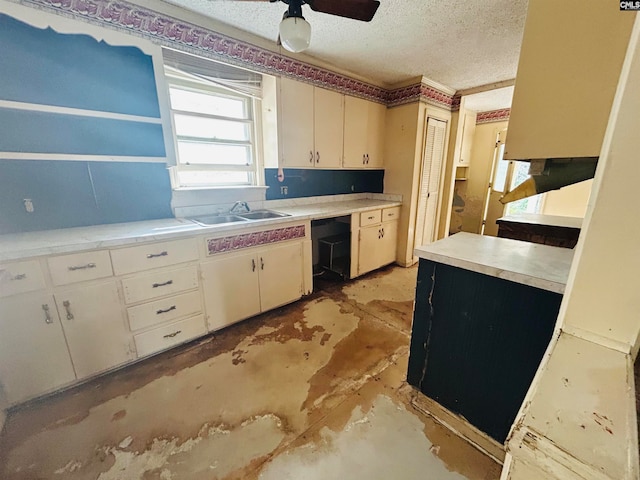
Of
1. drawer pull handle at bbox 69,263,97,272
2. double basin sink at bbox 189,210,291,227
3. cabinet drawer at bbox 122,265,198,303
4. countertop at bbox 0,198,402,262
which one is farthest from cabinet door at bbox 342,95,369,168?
drawer pull handle at bbox 69,263,97,272

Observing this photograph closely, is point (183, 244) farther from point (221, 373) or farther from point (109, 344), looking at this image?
point (221, 373)

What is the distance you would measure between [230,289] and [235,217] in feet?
2.35

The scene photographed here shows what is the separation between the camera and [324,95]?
289 centimetres

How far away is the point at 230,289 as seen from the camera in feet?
7.20

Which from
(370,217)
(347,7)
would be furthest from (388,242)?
(347,7)

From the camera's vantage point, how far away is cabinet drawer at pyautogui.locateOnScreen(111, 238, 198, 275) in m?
1.67

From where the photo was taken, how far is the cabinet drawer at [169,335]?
72.6 inches

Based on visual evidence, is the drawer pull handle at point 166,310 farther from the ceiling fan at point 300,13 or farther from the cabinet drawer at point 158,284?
the ceiling fan at point 300,13

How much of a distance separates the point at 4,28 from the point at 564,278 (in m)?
3.02

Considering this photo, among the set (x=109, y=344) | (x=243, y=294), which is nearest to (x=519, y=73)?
(x=243, y=294)

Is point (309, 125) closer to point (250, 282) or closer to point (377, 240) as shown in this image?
point (377, 240)

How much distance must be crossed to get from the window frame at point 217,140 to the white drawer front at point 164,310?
0.98 metres

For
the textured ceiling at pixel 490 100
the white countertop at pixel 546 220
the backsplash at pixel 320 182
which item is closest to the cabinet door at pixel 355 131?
the backsplash at pixel 320 182

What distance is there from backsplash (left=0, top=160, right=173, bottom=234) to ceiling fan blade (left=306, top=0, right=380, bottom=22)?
164 cm
